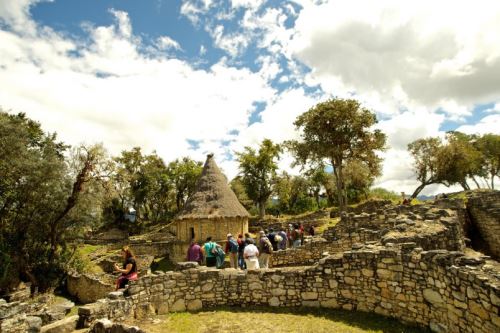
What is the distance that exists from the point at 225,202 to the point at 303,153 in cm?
1045

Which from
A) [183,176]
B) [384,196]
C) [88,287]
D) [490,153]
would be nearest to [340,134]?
[384,196]

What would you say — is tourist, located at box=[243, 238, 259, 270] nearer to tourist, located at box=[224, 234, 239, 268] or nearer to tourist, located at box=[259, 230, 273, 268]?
tourist, located at box=[259, 230, 273, 268]

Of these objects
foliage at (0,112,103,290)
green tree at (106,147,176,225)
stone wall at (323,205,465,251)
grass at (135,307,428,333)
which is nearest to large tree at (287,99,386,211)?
stone wall at (323,205,465,251)

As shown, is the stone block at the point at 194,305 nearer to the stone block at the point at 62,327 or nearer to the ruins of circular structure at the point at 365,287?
the ruins of circular structure at the point at 365,287

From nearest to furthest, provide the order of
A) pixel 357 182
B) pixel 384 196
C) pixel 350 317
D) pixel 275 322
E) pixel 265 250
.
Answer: pixel 350 317 < pixel 275 322 < pixel 265 250 < pixel 384 196 < pixel 357 182

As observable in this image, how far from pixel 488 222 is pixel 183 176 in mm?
43429

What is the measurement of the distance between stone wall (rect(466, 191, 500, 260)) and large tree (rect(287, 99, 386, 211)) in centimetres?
1371

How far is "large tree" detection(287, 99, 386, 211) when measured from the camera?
28938 mm

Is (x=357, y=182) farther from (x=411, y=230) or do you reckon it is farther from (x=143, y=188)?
(x=411, y=230)

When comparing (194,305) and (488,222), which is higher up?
(488,222)

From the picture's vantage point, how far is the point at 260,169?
45219 millimetres

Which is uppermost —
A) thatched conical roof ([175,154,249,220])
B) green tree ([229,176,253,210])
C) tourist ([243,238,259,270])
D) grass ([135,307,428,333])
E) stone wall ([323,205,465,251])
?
green tree ([229,176,253,210])

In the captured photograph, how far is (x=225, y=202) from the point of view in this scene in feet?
80.0

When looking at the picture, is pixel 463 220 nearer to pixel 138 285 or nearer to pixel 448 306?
pixel 448 306
